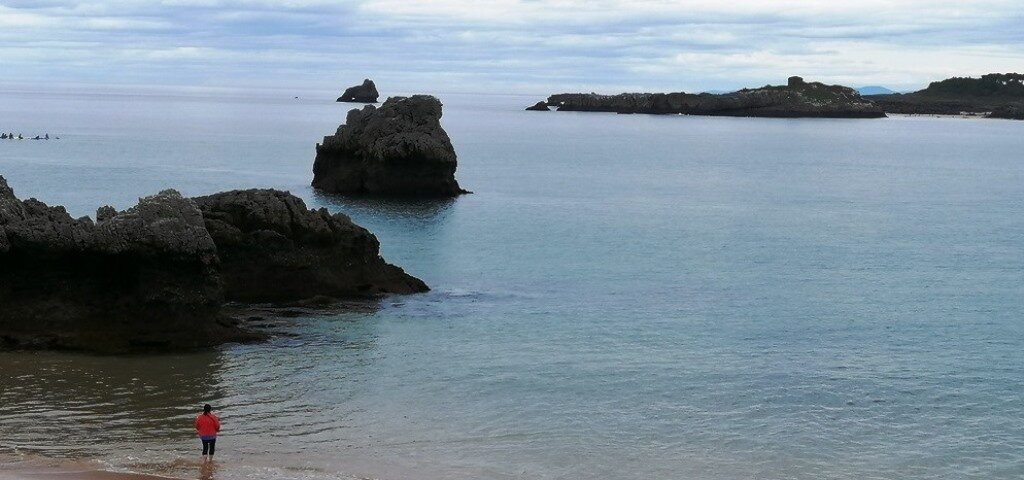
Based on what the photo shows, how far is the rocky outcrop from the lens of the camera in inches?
1647

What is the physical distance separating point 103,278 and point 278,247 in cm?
819

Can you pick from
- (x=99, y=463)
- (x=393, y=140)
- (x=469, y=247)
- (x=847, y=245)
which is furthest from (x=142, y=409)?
(x=393, y=140)

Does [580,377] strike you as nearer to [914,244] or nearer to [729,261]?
[729,261]

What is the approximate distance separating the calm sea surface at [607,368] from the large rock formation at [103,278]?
97 cm

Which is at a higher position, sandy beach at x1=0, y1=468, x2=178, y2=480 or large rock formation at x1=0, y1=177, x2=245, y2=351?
large rock formation at x1=0, y1=177, x2=245, y2=351

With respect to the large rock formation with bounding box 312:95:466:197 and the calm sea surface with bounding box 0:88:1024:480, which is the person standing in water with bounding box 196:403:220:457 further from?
the large rock formation with bounding box 312:95:466:197

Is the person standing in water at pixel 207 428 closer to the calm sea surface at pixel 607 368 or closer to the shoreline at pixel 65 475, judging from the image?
the calm sea surface at pixel 607 368

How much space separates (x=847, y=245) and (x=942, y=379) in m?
29.9

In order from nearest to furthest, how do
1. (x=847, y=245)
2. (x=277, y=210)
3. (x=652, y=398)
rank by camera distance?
(x=652, y=398) < (x=277, y=210) < (x=847, y=245)

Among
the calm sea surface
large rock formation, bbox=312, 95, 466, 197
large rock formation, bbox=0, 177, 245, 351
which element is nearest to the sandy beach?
the calm sea surface

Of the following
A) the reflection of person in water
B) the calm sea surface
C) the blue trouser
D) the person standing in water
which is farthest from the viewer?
the calm sea surface

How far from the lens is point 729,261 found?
5700 cm

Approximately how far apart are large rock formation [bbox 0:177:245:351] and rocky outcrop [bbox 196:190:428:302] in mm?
6251

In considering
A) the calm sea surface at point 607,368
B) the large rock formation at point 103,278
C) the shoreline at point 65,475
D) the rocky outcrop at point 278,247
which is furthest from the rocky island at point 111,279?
the shoreline at point 65,475
